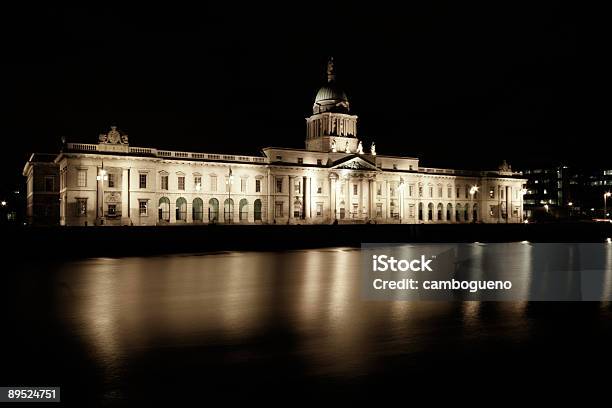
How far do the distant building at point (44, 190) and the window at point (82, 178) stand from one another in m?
9.89

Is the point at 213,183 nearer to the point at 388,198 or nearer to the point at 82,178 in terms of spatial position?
the point at 82,178

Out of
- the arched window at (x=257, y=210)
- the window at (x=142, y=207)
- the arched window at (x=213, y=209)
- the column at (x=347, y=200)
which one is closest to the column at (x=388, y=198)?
the column at (x=347, y=200)

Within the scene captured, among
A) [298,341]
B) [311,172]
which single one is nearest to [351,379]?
[298,341]

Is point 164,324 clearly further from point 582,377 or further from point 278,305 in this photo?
point 582,377

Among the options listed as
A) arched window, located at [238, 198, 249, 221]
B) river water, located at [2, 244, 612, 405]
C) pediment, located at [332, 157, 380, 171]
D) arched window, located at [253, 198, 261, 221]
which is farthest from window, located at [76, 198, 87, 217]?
river water, located at [2, 244, 612, 405]

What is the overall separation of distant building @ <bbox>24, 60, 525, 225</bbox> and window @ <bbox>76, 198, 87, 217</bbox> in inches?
4.9

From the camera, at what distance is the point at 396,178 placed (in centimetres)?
9725

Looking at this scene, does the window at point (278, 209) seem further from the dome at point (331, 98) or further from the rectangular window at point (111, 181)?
the rectangular window at point (111, 181)

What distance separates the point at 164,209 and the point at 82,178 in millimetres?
12012

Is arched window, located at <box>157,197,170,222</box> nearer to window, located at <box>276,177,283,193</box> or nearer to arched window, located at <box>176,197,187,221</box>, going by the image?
arched window, located at <box>176,197,187,221</box>

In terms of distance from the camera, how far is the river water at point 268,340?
8219 millimetres

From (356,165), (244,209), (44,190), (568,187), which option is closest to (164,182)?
(244,209)

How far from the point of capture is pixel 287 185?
86125 mm

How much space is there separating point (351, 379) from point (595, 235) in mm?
63507
